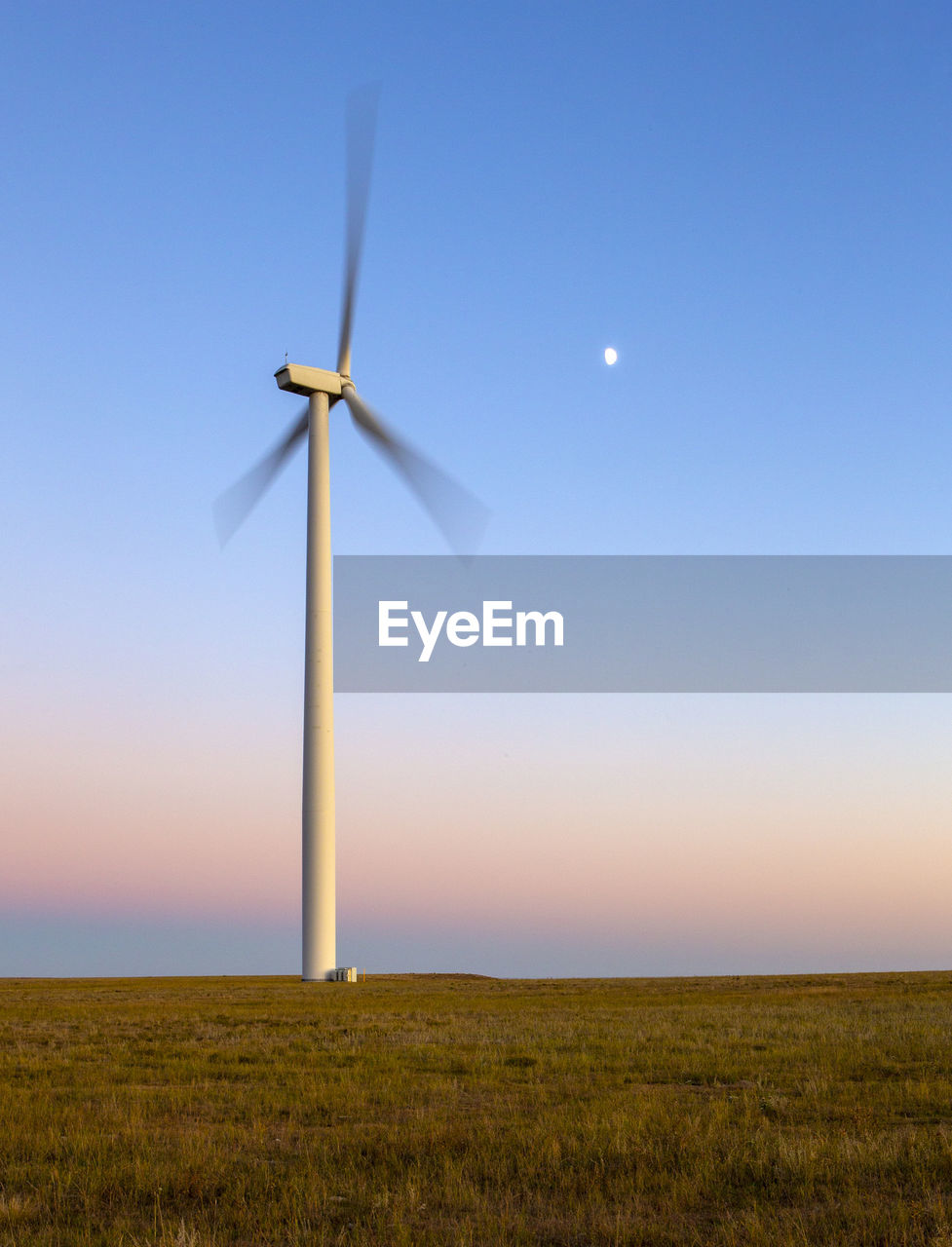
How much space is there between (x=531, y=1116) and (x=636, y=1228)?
6.90 metres

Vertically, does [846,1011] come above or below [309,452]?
below

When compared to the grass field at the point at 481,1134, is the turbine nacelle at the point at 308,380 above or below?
above

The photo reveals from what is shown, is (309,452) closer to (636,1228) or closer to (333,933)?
(333,933)

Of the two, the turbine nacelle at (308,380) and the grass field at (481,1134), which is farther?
the turbine nacelle at (308,380)

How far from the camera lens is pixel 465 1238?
35.9 feet

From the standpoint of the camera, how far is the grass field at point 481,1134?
11.6 meters

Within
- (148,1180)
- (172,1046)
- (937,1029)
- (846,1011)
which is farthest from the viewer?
(846,1011)

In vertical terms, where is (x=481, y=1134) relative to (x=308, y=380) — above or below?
below

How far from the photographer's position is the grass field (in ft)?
38.2

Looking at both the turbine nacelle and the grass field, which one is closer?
the grass field

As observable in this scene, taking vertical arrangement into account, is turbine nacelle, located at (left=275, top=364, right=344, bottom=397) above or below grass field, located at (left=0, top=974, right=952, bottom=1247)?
above

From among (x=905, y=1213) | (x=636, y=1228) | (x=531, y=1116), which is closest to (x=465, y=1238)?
(x=636, y=1228)

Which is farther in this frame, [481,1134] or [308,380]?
[308,380]

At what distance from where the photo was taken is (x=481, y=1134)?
16.1m
